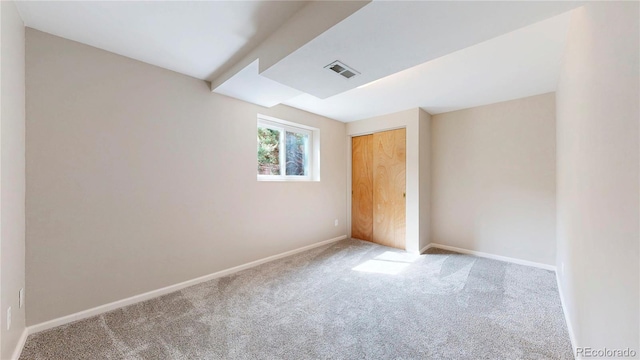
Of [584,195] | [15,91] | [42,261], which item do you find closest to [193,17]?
[15,91]

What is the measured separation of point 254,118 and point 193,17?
1480 millimetres

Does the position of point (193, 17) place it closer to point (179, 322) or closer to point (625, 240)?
point (179, 322)

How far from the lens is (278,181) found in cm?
333

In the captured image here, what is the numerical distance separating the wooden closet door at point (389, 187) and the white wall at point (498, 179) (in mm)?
607

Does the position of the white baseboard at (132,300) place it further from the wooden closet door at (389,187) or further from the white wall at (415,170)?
the white wall at (415,170)

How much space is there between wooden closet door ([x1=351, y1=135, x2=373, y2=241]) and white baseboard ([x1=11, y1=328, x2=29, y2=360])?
3.96 m

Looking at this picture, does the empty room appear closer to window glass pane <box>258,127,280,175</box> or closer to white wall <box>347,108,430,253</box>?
window glass pane <box>258,127,280,175</box>

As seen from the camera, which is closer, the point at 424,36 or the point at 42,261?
the point at 424,36

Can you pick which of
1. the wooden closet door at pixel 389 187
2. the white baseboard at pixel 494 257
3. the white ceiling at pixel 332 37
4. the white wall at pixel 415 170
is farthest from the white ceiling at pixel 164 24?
the white baseboard at pixel 494 257

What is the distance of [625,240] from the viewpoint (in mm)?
836

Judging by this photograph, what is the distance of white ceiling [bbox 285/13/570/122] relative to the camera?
1819 mm

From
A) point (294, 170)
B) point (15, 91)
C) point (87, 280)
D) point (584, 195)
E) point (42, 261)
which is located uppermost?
point (15, 91)

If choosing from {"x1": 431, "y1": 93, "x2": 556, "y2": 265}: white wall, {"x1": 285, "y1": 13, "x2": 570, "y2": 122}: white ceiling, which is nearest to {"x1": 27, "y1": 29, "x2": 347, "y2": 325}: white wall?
{"x1": 285, "y1": 13, "x2": 570, "y2": 122}: white ceiling

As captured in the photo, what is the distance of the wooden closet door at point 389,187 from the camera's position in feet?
12.3
